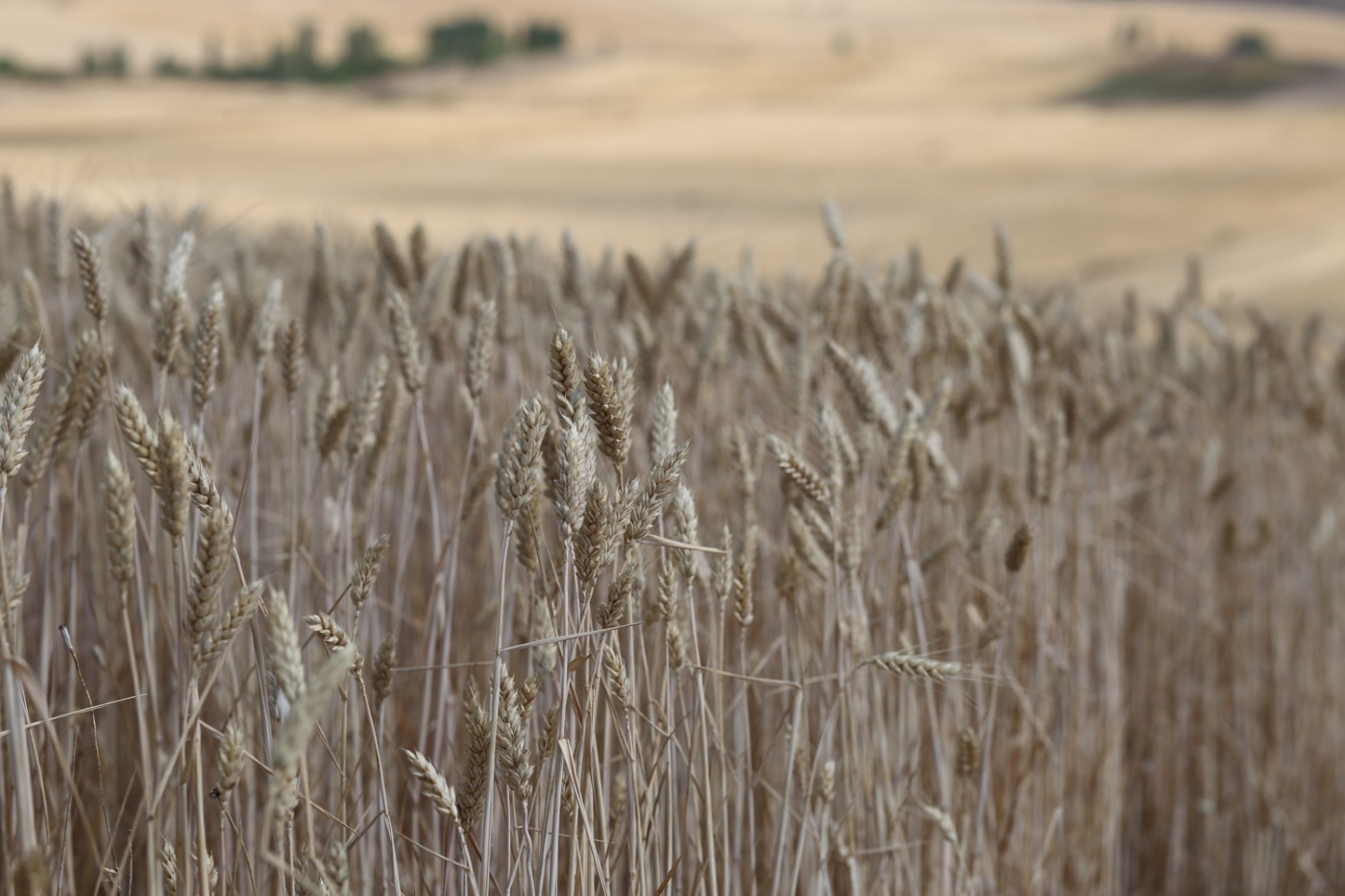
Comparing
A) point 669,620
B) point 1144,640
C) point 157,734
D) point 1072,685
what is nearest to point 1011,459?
point 1144,640

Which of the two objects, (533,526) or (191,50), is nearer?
(533,526)

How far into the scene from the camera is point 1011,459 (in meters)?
2.69

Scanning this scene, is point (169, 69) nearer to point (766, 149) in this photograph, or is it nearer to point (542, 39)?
point (542, 39)

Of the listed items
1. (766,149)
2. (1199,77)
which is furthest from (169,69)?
(1199,77)

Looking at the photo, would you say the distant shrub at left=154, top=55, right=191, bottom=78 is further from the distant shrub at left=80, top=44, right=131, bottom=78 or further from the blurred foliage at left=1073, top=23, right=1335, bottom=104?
the blurred foliage at left=1073, top=23, right=1335, bottom=104

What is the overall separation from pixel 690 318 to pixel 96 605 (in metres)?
1.16

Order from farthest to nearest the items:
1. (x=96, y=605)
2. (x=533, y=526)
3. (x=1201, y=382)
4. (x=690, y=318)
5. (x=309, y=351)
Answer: (x=1201, y=382)
(x=690, y=318)
(x=309, y=351)
(x=96, y=605)
(x=533, y=526)

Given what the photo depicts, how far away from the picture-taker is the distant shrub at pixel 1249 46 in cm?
2995

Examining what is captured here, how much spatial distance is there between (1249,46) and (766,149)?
50.2ft

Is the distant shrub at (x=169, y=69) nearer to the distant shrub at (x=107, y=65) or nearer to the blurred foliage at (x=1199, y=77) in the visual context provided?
the distant shrub at (x=107, y=65)

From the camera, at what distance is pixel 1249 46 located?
31.2m

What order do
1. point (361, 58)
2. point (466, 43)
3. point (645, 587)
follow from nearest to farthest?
point (645, 587) < point (361, 58) < point (466, 43)

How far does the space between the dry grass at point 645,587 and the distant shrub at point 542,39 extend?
36.9 meters

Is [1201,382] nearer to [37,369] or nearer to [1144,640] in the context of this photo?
[1144,640]
